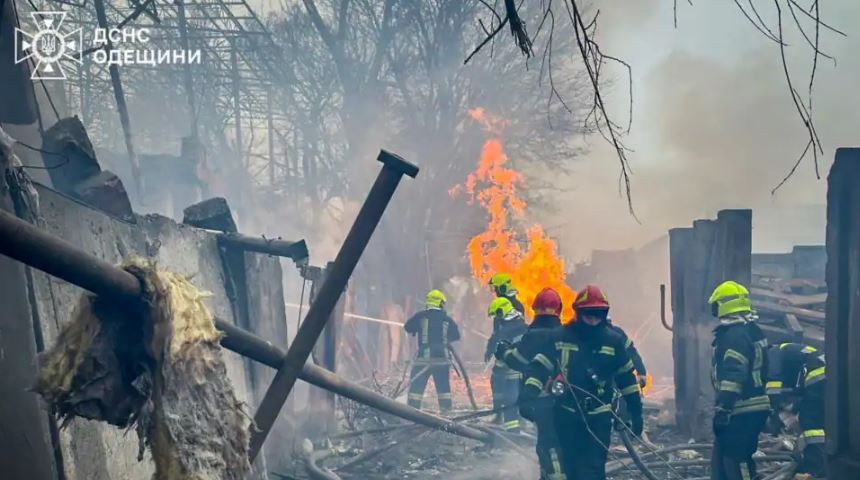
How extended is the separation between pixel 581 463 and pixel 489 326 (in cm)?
1427

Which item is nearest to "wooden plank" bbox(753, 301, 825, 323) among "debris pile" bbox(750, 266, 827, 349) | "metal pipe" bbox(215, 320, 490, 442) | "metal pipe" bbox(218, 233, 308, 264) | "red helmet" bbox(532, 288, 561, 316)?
"debris pile" bbox(750, 266, 827, 349)

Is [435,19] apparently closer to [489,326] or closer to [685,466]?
[489,326]

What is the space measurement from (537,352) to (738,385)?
199 centimetres

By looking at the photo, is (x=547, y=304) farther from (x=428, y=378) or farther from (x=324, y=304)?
(x=324, y=304)

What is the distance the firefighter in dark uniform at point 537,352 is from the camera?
6695 mm

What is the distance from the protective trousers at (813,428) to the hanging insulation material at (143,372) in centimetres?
718

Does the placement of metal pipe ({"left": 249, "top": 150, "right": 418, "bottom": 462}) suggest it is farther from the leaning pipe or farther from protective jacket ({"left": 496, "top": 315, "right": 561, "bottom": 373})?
protective jacket ({"left": 496, "top": 315, "right": 561, "bottom": 373})

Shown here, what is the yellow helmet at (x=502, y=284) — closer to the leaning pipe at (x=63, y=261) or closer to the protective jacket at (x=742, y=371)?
the protective jacket at (x=742, y=371)

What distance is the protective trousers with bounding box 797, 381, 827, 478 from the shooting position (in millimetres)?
7391

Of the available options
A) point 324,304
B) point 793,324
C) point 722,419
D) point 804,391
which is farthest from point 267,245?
point 793,324

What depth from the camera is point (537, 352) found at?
7.56 metres

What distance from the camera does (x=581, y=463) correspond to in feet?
21.4

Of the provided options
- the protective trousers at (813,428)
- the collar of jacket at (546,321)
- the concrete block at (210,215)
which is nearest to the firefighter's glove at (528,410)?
the collar of jacket at (546,321)

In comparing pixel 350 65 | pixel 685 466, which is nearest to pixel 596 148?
pixel 350 65
